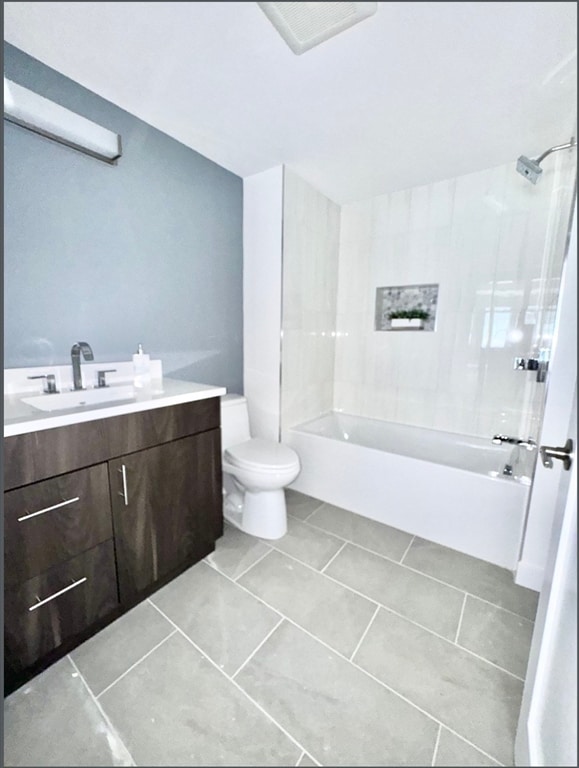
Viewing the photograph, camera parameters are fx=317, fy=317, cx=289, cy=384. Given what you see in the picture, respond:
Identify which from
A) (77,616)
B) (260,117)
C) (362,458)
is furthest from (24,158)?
(362,458)

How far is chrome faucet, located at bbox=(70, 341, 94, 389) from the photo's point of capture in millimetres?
1291

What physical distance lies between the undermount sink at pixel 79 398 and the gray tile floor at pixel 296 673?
2.81 feet

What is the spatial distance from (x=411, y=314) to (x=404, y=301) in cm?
14

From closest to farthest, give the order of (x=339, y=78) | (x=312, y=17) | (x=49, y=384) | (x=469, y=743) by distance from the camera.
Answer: (x=312, y=17) → (x=469, y=743) → (x=339, y=78) → (x=49, y=384)

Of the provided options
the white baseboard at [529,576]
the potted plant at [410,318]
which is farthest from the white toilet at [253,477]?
the potted plant at [410,318]

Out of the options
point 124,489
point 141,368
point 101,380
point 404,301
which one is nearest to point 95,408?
point 124,489

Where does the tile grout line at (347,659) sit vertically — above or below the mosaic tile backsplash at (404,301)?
below

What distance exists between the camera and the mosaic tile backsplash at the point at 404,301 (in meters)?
2.24

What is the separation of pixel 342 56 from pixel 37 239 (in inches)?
51.8

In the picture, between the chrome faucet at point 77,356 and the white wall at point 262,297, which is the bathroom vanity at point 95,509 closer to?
the chrome faucet at point 77,356

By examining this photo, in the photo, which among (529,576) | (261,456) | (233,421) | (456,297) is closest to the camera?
(529,576)

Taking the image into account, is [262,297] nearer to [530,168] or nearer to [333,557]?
[530,168]

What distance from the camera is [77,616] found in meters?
1.08

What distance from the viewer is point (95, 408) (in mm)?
1086
